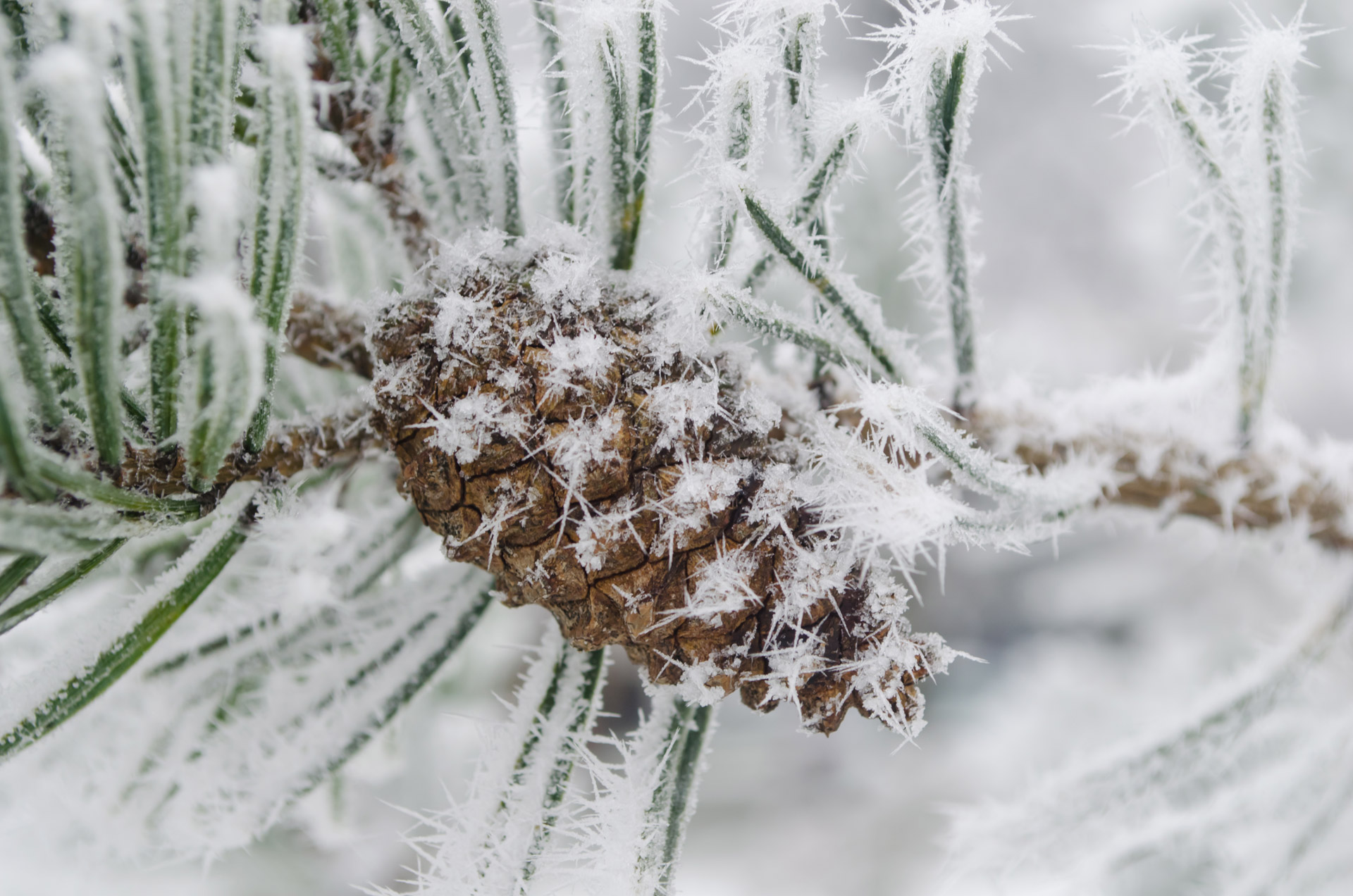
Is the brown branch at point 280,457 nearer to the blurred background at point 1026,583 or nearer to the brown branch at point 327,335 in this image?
the brown branch at point 327,335

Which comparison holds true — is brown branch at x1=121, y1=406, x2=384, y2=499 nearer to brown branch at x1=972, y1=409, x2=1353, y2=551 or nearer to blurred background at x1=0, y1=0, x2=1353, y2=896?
brown branch at x1=972, y1=409, x2=1353, y2=551

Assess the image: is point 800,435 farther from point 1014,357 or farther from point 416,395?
point 1014,357

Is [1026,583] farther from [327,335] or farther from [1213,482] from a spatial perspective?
[327,335]

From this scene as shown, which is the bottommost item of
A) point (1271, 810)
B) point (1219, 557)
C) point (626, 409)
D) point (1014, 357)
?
point (626, 409)

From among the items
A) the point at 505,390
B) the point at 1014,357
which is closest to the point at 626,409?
the point at 505,390

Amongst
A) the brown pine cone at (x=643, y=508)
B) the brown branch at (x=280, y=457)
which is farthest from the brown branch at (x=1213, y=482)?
the brown branch at (x=280, y=457)

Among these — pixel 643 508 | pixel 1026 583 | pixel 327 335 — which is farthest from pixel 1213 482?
pixel 1026 583
